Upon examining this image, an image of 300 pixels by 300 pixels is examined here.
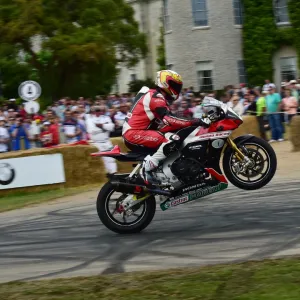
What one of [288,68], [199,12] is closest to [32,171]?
[288,68]

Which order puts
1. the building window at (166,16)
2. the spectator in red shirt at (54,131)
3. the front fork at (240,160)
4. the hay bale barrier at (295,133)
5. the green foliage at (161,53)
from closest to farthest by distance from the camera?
the front fork at (240,160)
the hay bale barrier at (295,133)
the spectator in red shirt at (54,131)
the building window at (166,16)
the green foliage at (161,53)

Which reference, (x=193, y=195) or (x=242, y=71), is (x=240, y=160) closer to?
(x=193, y=195)

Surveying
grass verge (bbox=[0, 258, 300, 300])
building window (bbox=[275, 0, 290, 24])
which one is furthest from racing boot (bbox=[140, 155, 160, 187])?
building window (bbox=[275, 0, 290, 24])

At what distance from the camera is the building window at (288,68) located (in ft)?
129

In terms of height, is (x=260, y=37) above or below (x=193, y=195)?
above

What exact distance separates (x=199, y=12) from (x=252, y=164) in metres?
31.6

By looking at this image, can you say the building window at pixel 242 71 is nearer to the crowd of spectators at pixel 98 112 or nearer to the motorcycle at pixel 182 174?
the crowd of spectators at pixel 98 112

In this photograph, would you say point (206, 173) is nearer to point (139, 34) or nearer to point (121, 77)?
point (139, 34)

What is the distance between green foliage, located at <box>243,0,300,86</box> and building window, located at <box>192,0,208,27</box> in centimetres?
238

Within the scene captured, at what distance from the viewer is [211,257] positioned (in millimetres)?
7855

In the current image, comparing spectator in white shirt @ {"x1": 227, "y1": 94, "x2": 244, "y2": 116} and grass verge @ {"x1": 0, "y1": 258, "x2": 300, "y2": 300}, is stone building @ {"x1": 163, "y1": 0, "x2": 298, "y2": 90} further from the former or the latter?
grass verge @ {"x1": 0, "y1": 258, "x2": 300, "y2": 300}

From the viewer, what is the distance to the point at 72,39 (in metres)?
40.9

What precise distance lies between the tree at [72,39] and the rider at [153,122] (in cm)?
3105

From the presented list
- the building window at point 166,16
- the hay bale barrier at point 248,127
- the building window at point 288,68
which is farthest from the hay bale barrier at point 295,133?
the building window at point 166,16
